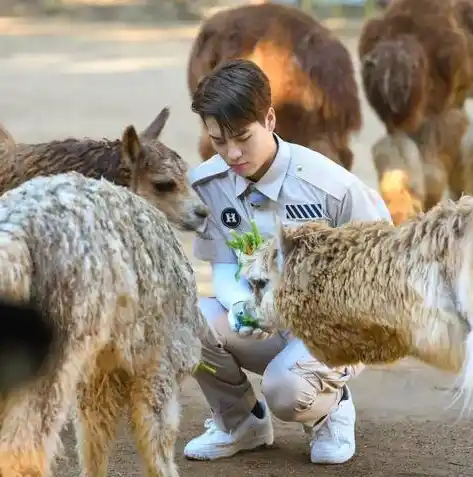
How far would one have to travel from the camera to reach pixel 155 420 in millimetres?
3248

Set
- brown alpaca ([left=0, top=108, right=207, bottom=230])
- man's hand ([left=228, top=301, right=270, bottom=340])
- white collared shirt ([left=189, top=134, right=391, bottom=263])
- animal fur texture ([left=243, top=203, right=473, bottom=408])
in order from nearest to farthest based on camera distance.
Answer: animal fur texture ([left=243, top=203, right=473, bottom=408])
man's hand ([left=228, top=301, right=270, bottom=340])
white collared shirt ([left=189, top=134, right=391, bottom=263])
brown alpaca ([left=0, top=108, right=207, bottom=230])

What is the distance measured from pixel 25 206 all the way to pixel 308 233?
2.86ft

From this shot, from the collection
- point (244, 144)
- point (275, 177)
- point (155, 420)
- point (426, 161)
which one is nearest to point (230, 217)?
point (275, 177)

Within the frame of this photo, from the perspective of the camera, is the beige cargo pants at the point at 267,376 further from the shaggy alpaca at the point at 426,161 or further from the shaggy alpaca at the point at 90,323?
the shaggy alpaca at the point at 426,161

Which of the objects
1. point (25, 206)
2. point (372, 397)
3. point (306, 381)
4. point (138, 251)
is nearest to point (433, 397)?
point (372, 397)

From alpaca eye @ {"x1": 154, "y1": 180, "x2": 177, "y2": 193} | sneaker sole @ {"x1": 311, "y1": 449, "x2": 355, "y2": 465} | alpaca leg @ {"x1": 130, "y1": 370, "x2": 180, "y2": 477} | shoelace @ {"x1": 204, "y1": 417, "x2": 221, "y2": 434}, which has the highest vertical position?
alpaca eye @ {"x1": 154, "y1": 180, "x2": 177, "y2": 193}

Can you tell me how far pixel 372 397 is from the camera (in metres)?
4.98

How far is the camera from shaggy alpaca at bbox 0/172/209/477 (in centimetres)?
263

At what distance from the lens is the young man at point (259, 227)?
12.1 ft

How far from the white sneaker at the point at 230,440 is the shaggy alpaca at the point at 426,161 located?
2.24 m

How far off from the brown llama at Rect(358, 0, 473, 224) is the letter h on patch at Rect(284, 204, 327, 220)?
2381 mm

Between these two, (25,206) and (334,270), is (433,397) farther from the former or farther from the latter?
(25,206)

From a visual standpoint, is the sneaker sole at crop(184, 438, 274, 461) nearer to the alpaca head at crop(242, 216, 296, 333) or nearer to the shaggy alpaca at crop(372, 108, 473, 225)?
the alpaca head at crop(242, 216, 296, 333)

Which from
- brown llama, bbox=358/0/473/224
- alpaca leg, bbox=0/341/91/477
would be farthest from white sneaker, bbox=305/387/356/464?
brown llama, bbox=358/0/473/224
